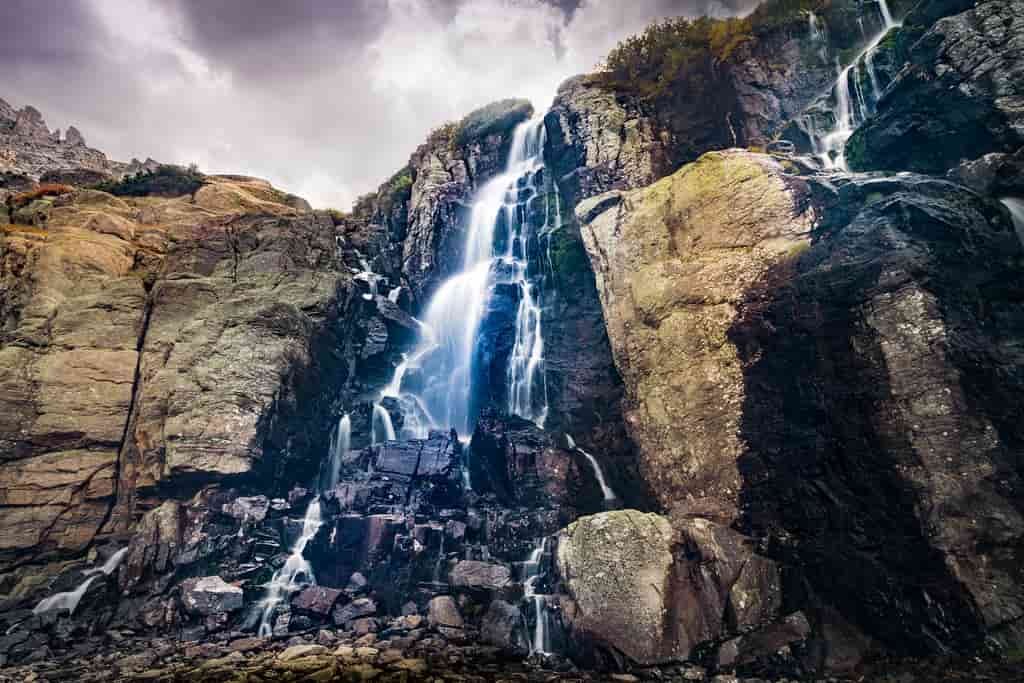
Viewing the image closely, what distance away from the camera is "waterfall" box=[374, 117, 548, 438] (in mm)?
27422

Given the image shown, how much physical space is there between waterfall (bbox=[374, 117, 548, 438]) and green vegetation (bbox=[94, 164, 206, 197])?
20.0 metres

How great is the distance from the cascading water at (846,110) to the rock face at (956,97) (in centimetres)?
319

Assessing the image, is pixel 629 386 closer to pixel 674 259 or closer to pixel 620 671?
pixel 674 259

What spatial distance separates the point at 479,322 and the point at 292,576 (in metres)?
17.3

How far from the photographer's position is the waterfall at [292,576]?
16.4 m

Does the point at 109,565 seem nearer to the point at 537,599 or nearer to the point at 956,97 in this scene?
the point at 537,599

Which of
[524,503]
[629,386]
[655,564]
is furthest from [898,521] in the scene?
[524,503]

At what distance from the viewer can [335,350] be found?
2783cm

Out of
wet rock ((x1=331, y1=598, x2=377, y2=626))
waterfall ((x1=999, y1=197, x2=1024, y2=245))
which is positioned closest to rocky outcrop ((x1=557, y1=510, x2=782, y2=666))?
wet rock ((x1=331, y1=598, x2=377, y2=626))

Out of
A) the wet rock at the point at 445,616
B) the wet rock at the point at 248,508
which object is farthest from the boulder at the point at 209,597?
the wet rock at the point at 445,616

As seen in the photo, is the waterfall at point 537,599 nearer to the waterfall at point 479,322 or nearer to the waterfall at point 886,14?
the waterfall at point 479,322

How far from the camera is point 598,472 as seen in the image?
2189 cm

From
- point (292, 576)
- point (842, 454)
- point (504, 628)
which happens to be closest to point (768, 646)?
point (842, 454)

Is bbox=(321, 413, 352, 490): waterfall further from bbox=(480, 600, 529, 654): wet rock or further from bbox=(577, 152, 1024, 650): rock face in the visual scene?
bbox=(577, 152, 1024, 650): rock face
